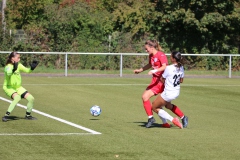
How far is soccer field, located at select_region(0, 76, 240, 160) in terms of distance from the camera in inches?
433

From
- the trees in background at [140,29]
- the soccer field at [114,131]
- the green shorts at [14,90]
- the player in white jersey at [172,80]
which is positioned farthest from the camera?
the trees in background at [140,29]

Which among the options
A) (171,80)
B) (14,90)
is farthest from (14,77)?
(171,80)

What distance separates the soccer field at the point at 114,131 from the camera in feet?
36.1

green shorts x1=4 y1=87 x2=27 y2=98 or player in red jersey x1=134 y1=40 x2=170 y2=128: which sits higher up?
player in red jersey x1=134 y1=40 x2=170 y2=128

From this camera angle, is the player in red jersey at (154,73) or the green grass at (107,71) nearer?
the player in red jersey at (154,73)

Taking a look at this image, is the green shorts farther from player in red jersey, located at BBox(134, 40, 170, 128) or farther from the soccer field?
player in red jersey, located at BBox(134, 40, 170, 128)

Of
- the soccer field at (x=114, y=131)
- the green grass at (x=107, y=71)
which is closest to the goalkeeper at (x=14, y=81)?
the soccer field at (x=114, y=131)

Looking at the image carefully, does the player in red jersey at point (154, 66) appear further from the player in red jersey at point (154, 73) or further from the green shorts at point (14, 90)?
the green shorts at point (14, 90)

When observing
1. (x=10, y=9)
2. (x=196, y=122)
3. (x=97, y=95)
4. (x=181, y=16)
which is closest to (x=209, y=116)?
(x=196, y=122)

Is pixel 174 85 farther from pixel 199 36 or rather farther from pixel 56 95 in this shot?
pixel 199 36

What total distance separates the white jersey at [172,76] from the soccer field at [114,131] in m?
0.85

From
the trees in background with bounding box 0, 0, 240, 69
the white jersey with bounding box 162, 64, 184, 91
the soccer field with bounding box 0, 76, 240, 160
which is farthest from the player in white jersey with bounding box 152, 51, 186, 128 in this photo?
the trees in background with bounding box 0, 0, 240, 69

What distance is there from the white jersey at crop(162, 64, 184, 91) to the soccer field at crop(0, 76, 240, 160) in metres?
0.85

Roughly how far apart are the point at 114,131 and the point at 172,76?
1.53m
